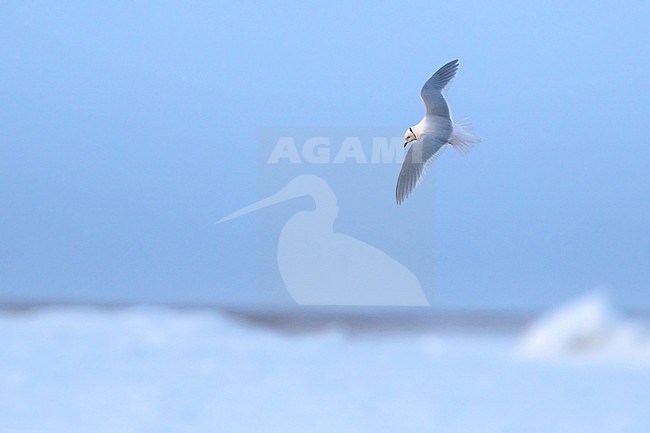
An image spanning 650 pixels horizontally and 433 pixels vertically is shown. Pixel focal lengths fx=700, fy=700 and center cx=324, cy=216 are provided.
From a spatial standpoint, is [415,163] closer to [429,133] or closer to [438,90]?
[429,133]

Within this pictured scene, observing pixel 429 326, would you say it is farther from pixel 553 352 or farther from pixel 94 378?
pixel 94 378

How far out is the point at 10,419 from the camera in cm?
250

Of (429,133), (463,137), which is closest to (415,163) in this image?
(429,133)

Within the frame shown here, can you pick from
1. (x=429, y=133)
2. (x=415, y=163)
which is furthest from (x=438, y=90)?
(x=415, y=163)

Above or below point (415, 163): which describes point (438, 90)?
above

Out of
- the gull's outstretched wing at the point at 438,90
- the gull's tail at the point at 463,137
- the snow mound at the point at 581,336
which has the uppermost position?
the gull's outstretched wing at the point at 438,90

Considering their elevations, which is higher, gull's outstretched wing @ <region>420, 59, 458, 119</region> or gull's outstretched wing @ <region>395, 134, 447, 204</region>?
gull's outstretched wing @ <region>420, 59, 458, 119</region>

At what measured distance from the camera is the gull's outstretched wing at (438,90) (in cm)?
221

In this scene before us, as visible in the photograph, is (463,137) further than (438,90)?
Yes

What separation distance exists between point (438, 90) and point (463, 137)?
8.2 inches

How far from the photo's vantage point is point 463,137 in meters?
2.35

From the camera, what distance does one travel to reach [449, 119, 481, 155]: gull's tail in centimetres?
230

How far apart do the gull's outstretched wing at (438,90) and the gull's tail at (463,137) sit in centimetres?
8

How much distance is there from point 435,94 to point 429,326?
96cm
